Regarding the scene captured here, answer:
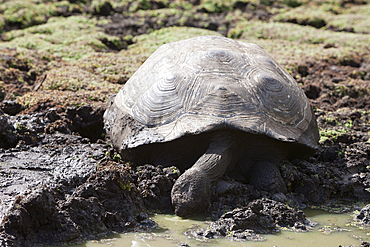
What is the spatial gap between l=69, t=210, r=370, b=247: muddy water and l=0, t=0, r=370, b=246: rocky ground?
0.11 meters

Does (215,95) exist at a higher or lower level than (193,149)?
higher

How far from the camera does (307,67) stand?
760 cm

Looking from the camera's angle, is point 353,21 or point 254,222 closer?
point 254,222

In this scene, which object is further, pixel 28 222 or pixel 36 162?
pixel 36 162

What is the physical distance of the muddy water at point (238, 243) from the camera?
2.61 m

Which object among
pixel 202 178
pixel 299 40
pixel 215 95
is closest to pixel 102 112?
pixel 215 95

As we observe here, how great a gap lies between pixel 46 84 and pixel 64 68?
1.03 metres

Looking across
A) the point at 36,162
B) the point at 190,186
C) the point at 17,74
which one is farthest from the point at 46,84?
the point at 190,186

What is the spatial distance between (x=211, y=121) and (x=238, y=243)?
114 centimetres

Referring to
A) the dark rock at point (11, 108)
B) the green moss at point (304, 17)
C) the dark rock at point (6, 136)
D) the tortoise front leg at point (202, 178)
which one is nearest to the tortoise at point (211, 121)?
the tortoise front leg at point (202, 178)

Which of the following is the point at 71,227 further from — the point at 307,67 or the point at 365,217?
the point at 307,67

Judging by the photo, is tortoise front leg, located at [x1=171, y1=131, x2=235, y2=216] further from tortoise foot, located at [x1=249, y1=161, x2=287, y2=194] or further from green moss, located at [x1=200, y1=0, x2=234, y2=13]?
green moss, located at [x1=200, y1=0, x2=234, y2=13]

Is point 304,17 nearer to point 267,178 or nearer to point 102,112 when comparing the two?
point 102,112

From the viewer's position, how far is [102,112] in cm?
501
